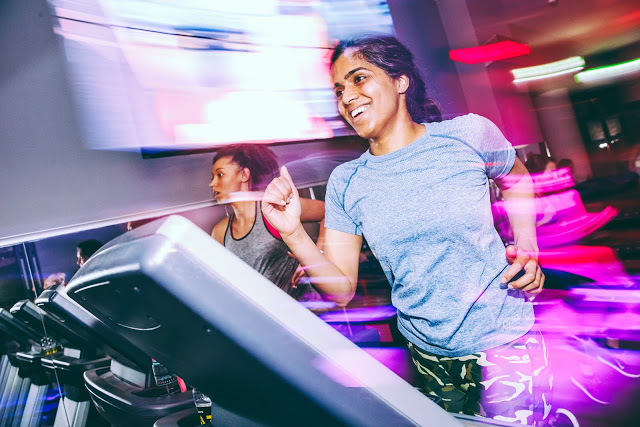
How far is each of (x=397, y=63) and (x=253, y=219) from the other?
3.74ft

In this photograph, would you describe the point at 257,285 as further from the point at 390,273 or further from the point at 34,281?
the point at 34,281

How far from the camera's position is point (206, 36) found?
2.72 meters

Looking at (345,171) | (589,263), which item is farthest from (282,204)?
(589,263)

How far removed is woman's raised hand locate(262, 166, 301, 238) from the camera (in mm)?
941

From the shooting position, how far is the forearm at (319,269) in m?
1.02

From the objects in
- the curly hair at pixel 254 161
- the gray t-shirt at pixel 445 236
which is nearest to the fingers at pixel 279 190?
the gray t-shirt at pixel 445 236

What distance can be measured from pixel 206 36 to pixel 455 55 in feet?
7.80

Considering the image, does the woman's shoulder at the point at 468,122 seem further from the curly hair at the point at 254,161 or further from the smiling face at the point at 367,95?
the curly hair at the point at 254,161

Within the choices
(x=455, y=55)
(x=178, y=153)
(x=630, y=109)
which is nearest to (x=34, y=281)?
(x=178, y=153)

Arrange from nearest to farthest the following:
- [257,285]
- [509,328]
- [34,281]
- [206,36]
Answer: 1. [257,285]
2. [509,328]
3. [34,281]
4. [206,36]

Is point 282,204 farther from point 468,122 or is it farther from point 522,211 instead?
point 522,211

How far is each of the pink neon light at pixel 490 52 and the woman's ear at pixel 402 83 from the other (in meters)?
3.03

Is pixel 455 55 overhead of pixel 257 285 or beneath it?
overhead

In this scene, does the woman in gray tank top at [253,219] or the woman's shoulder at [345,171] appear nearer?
the woman's shoulder at [345,171]
